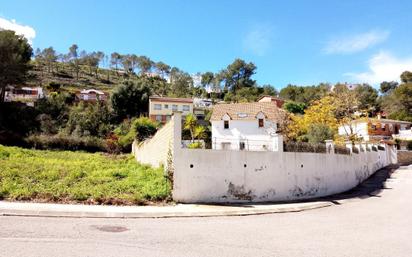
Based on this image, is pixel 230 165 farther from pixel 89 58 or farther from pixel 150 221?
pixel 89 58

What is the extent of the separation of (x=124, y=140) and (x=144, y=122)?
4727mm

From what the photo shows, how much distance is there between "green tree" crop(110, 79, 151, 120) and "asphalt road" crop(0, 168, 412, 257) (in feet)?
171

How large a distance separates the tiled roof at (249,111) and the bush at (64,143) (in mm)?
15797

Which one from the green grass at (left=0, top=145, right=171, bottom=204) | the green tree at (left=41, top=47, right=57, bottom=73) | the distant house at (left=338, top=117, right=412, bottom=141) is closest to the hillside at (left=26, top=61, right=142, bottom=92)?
the green tree at (left=41, top=47, right=57, bottom=73)

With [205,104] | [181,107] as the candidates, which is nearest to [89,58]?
[205,104]

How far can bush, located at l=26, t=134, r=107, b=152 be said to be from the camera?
36.4m

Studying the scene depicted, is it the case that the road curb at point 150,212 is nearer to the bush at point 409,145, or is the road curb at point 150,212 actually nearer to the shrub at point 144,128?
the shrub at point 144,128

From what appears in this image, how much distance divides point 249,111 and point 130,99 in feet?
88.3

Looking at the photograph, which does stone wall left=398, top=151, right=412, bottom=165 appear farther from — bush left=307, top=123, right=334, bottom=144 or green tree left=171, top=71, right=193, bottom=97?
green tree left=171, top=71, right=193, bottom=97

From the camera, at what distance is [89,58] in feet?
386

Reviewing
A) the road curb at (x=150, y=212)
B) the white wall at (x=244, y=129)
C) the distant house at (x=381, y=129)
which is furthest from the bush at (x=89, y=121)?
the distant house at (x=381, y=129)

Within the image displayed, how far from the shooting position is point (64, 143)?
125ft

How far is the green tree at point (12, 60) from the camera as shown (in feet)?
156

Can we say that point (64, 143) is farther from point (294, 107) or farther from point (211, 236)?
point (294, 107)
